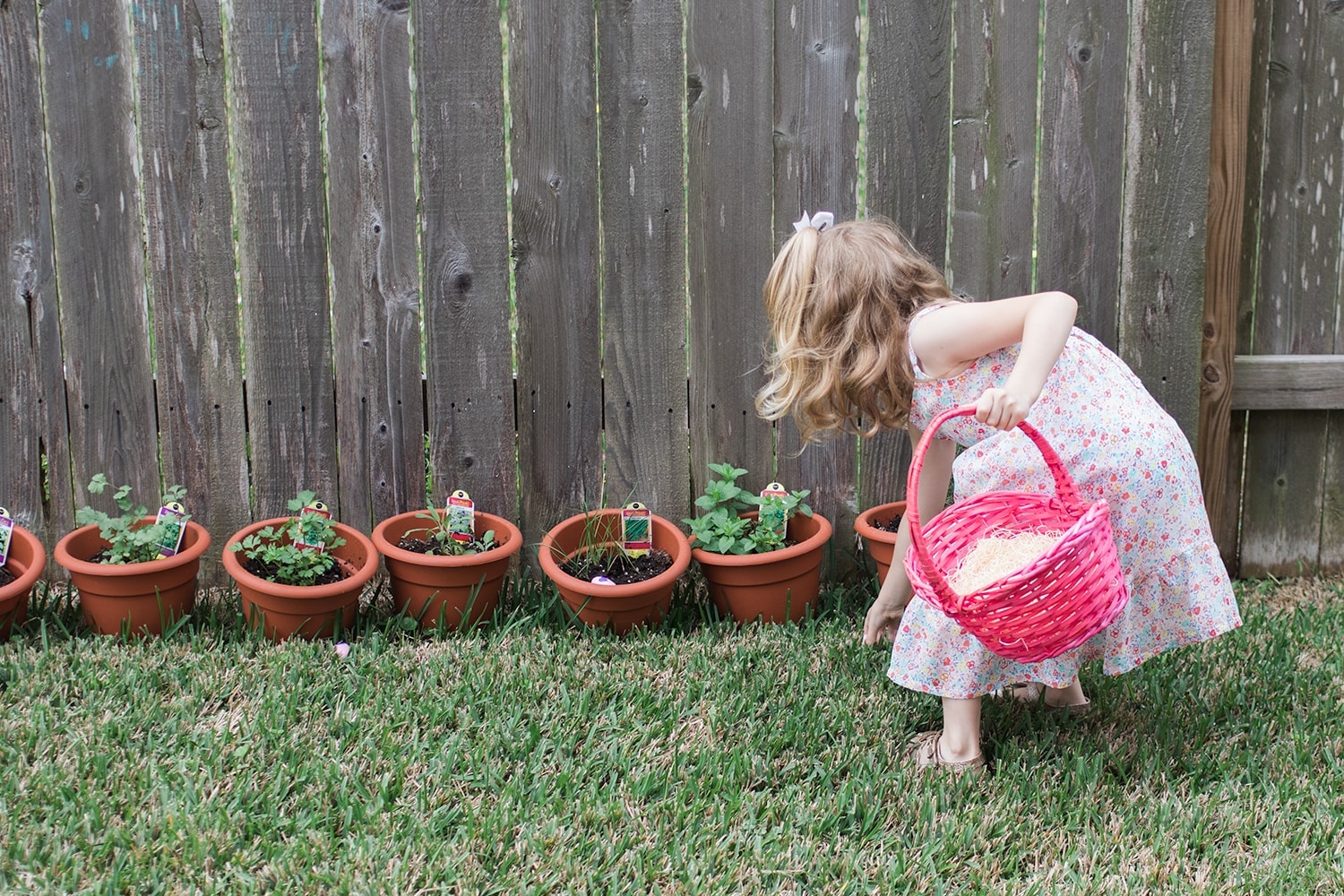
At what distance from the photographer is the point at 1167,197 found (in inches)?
125

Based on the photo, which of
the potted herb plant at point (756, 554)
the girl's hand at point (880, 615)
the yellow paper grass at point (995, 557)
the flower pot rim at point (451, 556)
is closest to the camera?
the yellow paper grass at point (995, 557)

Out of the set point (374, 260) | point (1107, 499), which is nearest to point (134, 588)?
point (374, 260)

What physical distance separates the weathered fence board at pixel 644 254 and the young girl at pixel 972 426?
721 millimetres

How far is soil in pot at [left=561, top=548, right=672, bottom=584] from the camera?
311 centimetres

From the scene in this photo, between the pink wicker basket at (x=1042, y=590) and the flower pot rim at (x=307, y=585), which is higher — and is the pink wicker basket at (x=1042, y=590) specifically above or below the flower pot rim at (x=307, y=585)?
above

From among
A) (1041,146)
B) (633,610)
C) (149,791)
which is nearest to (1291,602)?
(1041,146)

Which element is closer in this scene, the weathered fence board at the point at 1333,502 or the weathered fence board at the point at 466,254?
the weathered fence board at the point at 466,254

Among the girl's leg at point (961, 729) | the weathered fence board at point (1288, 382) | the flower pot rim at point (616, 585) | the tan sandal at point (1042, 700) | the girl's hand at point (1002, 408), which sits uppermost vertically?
the girl's hand at point (1002, 408)

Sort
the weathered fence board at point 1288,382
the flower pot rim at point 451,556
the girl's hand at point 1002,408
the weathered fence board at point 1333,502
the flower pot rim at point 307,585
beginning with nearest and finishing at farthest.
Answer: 1. the girl's hand at point 1002,408
2. the flower pot rim at point 307,585
3. the flower pot rim at point 451,556
4. the weathered fence board at point 1288,382
5. the weathered fence board at point 1333,502

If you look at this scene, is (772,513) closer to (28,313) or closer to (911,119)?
(911,119)

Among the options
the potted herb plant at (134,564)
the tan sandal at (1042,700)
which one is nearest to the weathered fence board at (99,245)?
the potted herb plant at (134,564)

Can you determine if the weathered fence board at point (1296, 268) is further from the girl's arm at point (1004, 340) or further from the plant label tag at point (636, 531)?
the plant label tag at point (636, 531)

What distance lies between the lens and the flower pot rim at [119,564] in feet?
9.45

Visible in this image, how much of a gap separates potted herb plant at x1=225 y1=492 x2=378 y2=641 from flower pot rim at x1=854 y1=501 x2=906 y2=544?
1360 millimetres
